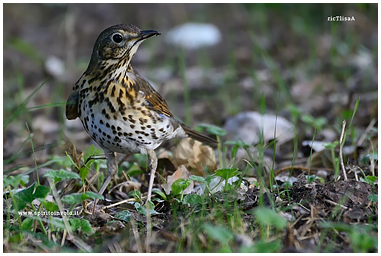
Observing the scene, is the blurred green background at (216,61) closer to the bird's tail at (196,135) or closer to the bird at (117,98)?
the bird's tail at (196,135)

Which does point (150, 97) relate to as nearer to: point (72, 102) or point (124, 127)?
point (124, 127)

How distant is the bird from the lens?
159 inches

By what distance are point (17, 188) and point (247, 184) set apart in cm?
181

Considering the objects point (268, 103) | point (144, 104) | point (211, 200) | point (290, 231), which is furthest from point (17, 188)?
point (268, 103)

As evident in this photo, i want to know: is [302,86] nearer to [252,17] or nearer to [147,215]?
[252,17]

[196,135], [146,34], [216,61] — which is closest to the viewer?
[146,34]

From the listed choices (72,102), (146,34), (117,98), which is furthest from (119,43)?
(72,102)

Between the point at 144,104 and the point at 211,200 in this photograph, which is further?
the point at 144,104

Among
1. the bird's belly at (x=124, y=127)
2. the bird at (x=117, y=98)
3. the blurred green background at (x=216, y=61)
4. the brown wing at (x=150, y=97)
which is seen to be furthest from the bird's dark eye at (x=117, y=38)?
the blurred green background at (x=216, y=61)

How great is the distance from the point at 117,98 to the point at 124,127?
219mm

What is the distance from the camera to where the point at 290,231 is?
327 cm

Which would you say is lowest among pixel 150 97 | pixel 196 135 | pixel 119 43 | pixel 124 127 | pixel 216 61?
pixel 216 61

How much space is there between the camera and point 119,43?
4.07 m

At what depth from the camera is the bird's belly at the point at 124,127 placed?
405cm
